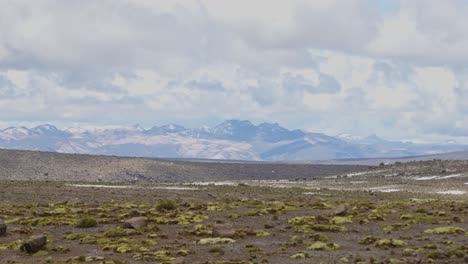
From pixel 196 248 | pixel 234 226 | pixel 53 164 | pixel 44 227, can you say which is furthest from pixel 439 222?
pixel 53 164

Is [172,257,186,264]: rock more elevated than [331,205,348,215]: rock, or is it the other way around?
[331,205,348,215]: rock

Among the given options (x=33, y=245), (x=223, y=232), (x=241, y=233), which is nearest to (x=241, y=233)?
(x=241, y=233)

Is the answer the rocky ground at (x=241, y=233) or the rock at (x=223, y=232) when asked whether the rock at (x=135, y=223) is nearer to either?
the rocky ground at (x=241, y=233)

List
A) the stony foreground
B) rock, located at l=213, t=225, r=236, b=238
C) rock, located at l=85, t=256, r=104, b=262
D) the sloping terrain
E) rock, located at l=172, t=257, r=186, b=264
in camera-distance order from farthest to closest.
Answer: the sloping terrain → rock, located at l=213, t=225, r=236, b=238 → the stony foreground → rock, located at l=85, t=256, r=104, b=262 → rock, located at l=172, t=257, r=186, b=264

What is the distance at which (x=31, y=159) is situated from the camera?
14550cm

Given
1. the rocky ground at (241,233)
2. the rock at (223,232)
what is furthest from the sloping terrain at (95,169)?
the rock at (223,232)

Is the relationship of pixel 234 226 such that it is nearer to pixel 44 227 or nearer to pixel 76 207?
pixel 44 227

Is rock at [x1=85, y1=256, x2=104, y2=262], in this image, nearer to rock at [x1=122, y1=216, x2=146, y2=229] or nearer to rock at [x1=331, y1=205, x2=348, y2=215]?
rock at [x1=122, y1=216, x2=146, y2=229]

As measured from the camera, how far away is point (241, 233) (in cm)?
3447

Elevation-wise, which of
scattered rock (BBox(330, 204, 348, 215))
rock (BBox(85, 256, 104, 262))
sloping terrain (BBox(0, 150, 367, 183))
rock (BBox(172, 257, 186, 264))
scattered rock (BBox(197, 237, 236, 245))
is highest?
sloping terrain (BBox(0, 150, 367, 183))

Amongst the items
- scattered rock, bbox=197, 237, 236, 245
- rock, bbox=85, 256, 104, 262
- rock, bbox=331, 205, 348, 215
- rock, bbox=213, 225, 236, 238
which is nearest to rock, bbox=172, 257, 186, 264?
rock, bbox=85, 256, 104, 262

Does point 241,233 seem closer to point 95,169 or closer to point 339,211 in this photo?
point 339,211

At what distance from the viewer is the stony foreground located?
28359mm

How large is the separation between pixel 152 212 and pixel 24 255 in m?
15.0
